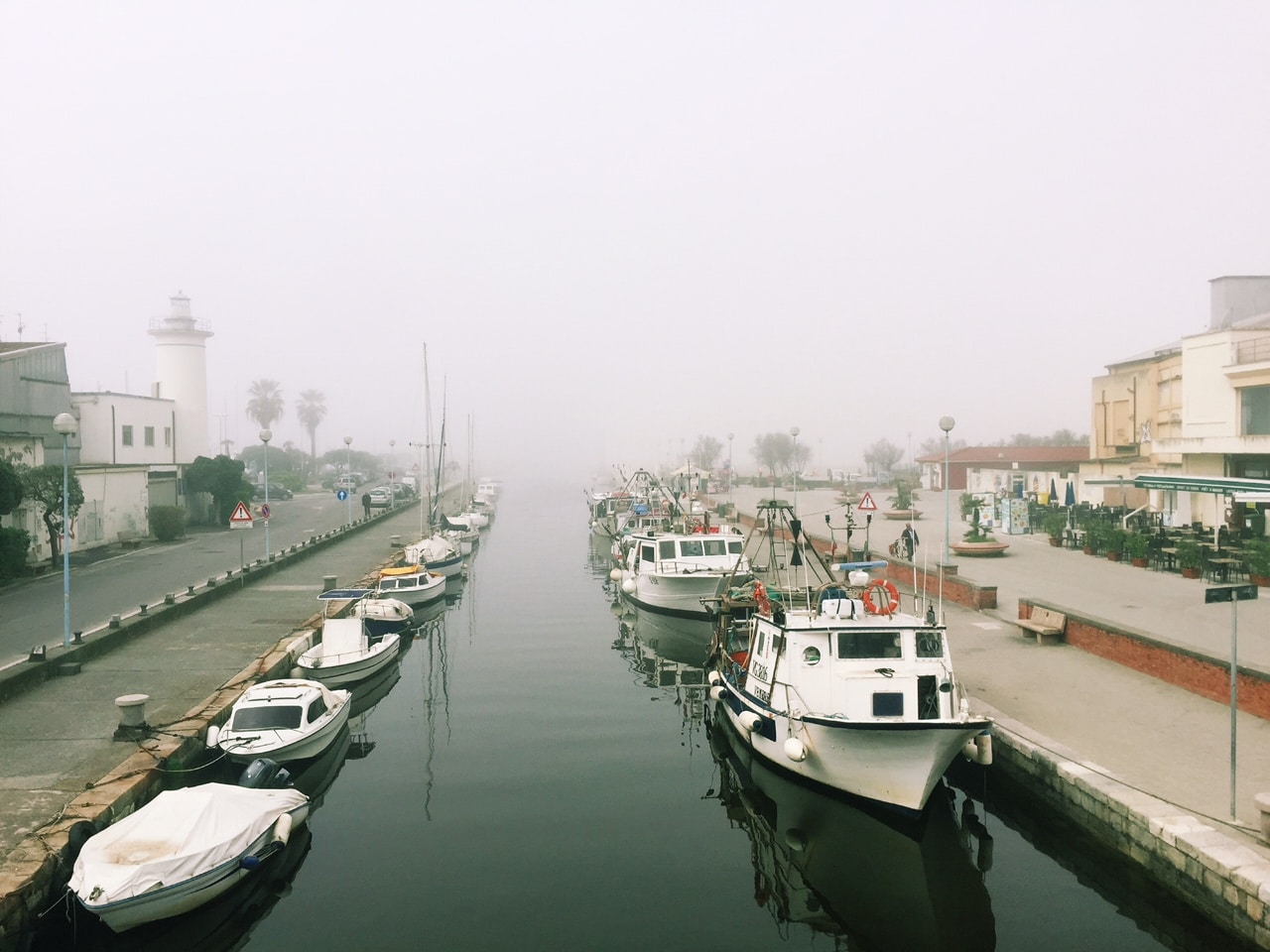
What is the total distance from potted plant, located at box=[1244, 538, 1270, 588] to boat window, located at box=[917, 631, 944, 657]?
1467 centimetres

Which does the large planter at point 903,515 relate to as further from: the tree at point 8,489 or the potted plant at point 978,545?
the tree at point 8,489

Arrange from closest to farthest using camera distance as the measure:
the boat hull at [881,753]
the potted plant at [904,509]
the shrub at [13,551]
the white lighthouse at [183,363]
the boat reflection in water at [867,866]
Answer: the boat reflection in water at [867,866], the boat hull at [881,753], the shrub at [13,551], the potted plant at [904,509], the white lighthouse at [183,363]

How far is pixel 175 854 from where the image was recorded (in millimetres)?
11477

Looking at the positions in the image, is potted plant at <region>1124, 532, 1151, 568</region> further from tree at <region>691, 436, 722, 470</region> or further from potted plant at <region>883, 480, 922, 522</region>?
tree at <region>691, 436, 722, 470</region>

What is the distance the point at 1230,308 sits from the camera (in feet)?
145

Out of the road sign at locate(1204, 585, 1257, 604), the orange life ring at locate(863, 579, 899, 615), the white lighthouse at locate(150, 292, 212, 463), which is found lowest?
the orange life ring at locate(863, 579, 899, 615)

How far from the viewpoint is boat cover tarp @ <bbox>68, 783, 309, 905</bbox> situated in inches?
432

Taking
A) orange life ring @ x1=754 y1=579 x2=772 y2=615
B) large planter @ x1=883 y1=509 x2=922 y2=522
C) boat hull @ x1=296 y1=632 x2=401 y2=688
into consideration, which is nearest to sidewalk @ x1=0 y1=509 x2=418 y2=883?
boat hull @ x1=296 y1=632 x2=401 y2=688

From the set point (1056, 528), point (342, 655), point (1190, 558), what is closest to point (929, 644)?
point (342, 655)

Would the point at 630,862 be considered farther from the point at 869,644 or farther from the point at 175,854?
the point at 175,854

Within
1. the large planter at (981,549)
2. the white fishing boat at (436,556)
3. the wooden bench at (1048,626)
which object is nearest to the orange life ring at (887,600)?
the wooden bench at (1048,626)

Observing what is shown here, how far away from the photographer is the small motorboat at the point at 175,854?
1096 centimetres

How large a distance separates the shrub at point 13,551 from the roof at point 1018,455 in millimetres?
65457

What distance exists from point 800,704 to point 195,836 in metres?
9.23
